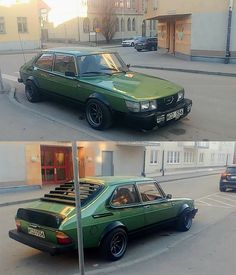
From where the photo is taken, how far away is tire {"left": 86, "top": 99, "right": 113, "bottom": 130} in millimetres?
6246

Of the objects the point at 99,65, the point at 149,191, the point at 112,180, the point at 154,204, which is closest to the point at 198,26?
the point at 99,65

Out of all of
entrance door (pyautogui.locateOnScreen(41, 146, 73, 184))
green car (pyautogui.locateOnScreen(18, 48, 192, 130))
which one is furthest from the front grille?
entrance door (pyautogui.locateOnScreen(41, 146, 73, 184))

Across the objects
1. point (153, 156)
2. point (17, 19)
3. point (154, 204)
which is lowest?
point (153, 156)

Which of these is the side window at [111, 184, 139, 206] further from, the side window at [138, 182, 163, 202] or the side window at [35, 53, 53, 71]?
the side window at [35, 53, 53, 71]

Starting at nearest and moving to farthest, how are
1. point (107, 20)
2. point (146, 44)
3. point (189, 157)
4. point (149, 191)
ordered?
point (149, 191), point (189, 157), point (146, 44), point (107, 20)

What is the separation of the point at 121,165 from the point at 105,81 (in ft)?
8.40

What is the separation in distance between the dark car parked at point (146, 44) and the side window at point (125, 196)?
1104 inches

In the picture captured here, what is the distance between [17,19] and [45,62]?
643cm

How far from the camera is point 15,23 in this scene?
15.0 metres

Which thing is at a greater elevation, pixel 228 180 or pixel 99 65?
pixel 99 65

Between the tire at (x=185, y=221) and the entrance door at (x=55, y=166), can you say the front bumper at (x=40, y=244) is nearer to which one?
the tire at (x=185, y=221)

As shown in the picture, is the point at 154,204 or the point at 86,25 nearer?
the point at 154,204

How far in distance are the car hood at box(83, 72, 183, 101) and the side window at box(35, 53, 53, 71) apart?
1.34 meters

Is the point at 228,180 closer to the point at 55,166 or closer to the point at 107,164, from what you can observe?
the point at 107,164
